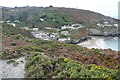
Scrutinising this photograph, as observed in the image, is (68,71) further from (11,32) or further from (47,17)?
(47,17)

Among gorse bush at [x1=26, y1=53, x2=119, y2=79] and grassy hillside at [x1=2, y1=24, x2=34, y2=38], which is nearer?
gorse bush at [x1=26, y1=53, x2=119, y2=79]

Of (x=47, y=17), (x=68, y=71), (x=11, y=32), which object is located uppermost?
(x=47, y=17)

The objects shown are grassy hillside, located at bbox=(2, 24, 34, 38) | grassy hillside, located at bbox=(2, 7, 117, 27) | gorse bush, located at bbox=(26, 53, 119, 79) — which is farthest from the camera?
grassy hillside, located at bbox=(2, 7, 117, 27)

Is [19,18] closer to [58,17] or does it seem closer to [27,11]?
[27,11]

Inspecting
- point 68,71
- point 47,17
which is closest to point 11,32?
point 68,71

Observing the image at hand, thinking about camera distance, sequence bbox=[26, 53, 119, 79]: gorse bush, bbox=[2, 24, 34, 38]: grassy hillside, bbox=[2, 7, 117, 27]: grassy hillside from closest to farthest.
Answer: bbox=[26, 53, 119, 79]: gorse bush
bbox=[2, 24, 34, 38]: grassy hillside
bbox=[2, 7, 117, 27]: grassy hillside

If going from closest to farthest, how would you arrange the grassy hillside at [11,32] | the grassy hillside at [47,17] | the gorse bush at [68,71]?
the gorse bush at [68,71] < the grassy hillside at [11,32] < the grassy hillside at [47,17]

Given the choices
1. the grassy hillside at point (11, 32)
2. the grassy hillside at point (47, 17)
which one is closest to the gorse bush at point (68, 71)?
the grassy hillside at point (11, 32)

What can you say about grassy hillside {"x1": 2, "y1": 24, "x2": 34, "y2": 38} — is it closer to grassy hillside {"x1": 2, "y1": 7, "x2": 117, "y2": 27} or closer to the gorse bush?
the gorse bush

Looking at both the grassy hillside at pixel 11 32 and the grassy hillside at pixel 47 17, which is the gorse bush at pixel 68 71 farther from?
the grassy hillside at pixel 47 17

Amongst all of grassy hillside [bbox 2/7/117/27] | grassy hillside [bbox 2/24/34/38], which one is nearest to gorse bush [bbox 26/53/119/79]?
grassy hillside [bbox 2/24/34/38]

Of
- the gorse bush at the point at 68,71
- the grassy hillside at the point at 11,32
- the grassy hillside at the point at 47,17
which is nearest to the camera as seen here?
the gorse bush at the point at 68,71

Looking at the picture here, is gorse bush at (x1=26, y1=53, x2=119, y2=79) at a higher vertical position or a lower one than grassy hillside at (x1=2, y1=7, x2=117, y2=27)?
lower

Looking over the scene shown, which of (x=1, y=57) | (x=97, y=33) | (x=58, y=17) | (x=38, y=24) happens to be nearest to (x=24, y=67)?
(x=1, y=57)
